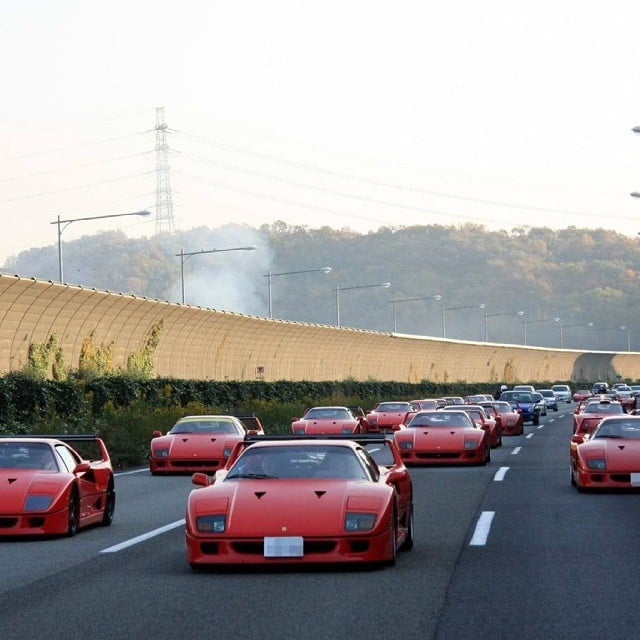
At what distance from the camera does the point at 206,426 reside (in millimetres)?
29672

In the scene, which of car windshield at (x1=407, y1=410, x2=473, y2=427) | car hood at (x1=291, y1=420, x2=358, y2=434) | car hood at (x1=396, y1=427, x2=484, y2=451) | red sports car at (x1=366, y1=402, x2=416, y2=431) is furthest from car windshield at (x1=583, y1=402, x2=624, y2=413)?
red sports car at (x1=366, y1=402, x2=416, y2=431)

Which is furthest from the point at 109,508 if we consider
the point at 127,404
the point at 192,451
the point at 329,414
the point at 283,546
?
the point at 127,404

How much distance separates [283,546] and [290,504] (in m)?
0.40

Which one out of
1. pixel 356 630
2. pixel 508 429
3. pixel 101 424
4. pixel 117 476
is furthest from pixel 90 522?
pixel 508 429

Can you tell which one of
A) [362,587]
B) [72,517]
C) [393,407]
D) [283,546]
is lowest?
[362,587]

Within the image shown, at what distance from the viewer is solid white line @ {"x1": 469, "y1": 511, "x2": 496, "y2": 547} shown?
15047mm

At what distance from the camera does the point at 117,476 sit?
28969 millimetres

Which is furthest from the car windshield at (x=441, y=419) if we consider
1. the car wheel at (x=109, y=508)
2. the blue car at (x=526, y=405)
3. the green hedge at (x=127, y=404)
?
the blue car at (x=526, y=405)

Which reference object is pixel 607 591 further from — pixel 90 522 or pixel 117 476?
pixel 117 476

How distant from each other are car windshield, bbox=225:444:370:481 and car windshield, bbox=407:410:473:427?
17.7 meters

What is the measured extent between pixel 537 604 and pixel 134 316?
147 ft

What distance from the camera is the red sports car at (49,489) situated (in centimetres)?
1555

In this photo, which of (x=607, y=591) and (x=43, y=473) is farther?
(x=43, y=473)

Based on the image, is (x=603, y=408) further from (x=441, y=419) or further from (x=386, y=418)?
(x=386, y=418)
